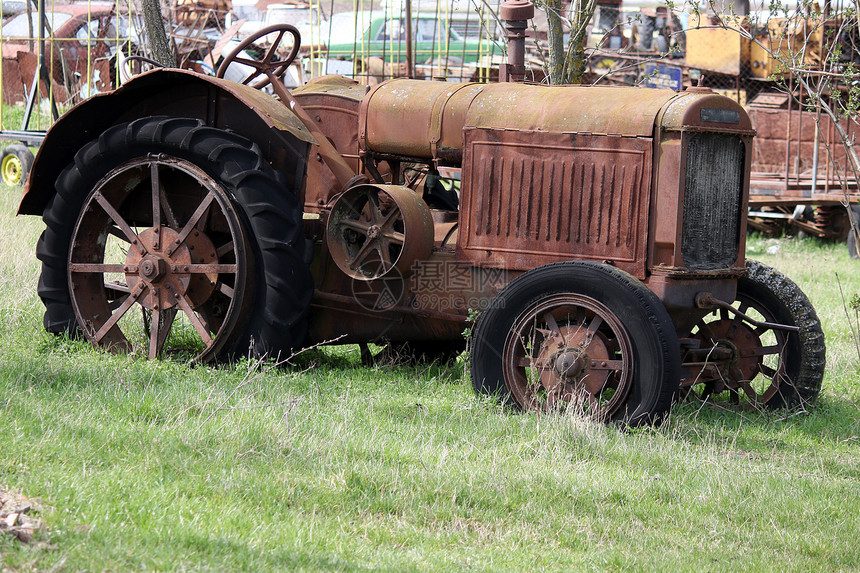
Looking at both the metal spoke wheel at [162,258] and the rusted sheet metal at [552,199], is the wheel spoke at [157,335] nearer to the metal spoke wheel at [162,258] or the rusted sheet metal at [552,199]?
the metal spoke wheel at [162,258]

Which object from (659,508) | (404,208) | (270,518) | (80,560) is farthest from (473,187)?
(80,560)

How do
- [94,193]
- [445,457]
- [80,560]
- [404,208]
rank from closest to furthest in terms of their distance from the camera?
[80,560] < [445,457] < [404,208] < [94,193]

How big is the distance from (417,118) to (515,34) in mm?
735

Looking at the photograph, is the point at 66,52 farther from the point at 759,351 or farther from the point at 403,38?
the point at 759,351

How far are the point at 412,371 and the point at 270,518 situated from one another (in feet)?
8.85

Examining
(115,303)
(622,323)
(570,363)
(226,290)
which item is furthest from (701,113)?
(115,303)

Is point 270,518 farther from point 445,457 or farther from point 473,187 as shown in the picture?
point 473,187

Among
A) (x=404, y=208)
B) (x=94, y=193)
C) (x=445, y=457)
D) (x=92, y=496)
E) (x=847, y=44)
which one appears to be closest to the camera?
(x=92, y=496)

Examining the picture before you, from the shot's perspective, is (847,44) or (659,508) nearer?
(659,508)

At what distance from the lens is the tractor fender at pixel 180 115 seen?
5777 millimetres

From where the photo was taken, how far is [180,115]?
6109mm

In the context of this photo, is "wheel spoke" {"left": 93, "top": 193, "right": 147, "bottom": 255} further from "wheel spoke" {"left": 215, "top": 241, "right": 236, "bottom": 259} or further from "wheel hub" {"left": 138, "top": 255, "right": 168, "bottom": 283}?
"wheel spoke" {"left": 215, "top": 241, "right": 236, "bottom": 259}

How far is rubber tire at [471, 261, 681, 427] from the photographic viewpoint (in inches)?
186

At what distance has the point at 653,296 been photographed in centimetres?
476
